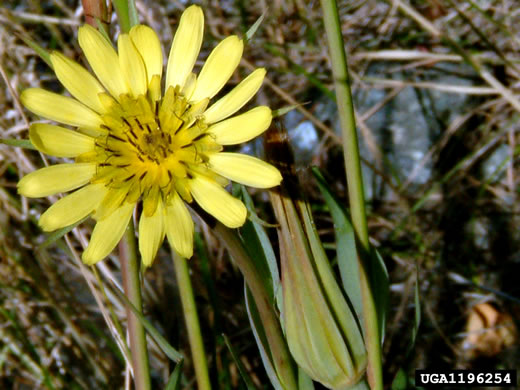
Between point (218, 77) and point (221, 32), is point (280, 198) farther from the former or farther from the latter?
point (221, 32)

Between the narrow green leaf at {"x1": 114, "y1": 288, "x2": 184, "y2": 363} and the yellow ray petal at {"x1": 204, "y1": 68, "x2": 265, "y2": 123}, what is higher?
the yellow ray petal at {"x1": 204, "y1": 68, "x2": 265, "y2": 123}

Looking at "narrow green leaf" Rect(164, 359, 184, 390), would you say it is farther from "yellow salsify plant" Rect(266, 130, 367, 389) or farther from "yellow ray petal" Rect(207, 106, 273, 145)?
"yellow ray petal" Rect(207, 106, 273, 145)

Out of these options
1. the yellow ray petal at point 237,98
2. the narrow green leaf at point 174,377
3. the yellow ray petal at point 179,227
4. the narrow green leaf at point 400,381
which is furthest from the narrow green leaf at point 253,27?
the narrow green leaf at point 400,381

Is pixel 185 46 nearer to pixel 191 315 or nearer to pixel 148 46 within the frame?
pixel 148 46

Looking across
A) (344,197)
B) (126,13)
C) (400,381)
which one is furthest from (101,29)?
(344,197)

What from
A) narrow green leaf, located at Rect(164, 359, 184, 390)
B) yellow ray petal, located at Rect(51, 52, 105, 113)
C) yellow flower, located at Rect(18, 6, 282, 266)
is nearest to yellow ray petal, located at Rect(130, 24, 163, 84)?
yellow flower, located at Rect(18, 6, 282, 266)

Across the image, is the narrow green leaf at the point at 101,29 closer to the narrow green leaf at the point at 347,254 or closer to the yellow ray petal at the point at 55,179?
the yellow ray petal at the point at 55,179
